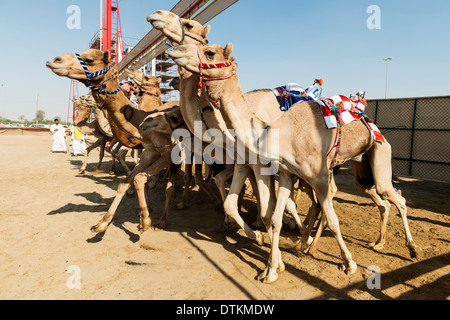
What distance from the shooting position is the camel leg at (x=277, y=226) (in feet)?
11.4

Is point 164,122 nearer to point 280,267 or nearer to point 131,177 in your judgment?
point 131,177

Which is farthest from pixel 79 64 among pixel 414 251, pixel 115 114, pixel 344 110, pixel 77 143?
pixel 77 143

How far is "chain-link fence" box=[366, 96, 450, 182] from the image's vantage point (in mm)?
9523

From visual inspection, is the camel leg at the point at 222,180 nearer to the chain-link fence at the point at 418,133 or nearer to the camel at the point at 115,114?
the camel at the point at 115,114

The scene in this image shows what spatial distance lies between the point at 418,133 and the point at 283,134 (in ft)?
29.6

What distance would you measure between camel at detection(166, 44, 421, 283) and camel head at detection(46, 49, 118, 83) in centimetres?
206

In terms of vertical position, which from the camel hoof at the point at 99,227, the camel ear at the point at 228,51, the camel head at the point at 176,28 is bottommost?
the camel hoof at the point at 99,227

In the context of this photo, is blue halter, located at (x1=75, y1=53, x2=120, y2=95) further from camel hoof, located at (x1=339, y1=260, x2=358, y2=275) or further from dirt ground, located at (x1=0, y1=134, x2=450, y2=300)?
camel hoof, located at (x1=339, y1=260, x2=358, y2=275)

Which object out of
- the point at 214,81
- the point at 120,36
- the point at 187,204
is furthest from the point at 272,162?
the point at 120,36

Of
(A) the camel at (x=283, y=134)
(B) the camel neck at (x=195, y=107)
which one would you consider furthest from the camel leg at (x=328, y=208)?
(B) the camel neck at (x=195, y=107)

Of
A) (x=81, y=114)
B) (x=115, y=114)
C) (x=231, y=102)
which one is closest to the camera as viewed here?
(x=231, y=102)

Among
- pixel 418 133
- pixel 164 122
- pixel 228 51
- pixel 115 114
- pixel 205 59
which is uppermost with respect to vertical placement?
pixel 228 51

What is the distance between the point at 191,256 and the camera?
4039 mm
